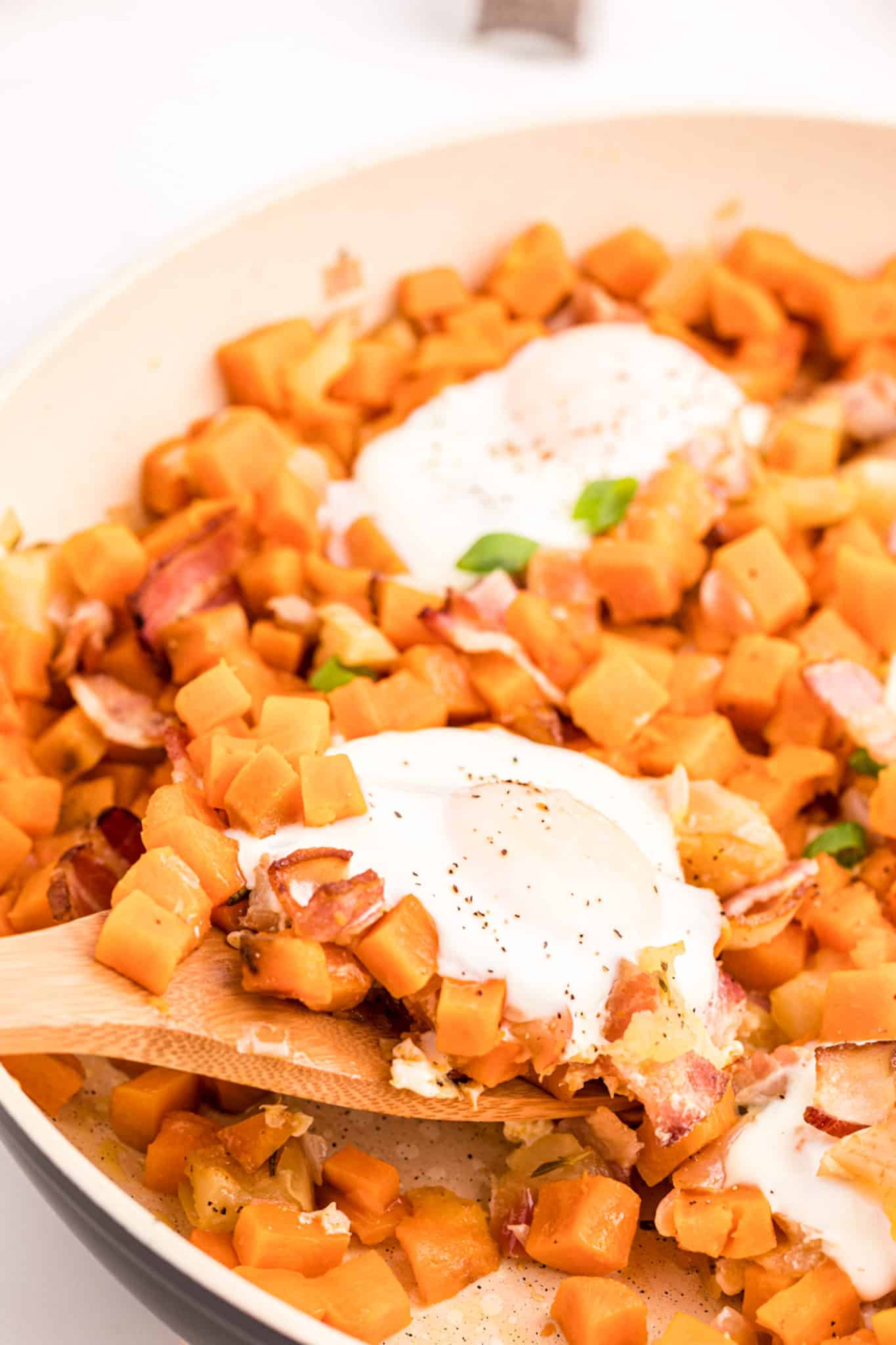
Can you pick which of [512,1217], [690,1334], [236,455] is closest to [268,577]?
[236,455]

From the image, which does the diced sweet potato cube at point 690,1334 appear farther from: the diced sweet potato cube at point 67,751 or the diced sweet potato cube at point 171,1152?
the diced sweet potato cube at point 67,751

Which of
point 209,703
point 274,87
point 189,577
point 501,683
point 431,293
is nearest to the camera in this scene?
point 209,703

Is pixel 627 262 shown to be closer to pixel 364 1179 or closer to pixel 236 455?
pixel 236 455

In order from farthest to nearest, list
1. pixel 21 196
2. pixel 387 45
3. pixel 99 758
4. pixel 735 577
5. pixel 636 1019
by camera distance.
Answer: pixel 387 45
pixel 21 196
pixel 735 577
pixel 99 758
pixel 636 1019

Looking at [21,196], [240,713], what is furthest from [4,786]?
[21,196]

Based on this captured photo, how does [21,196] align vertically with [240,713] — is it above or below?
above

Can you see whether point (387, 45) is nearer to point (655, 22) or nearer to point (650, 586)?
point (655, 22)
